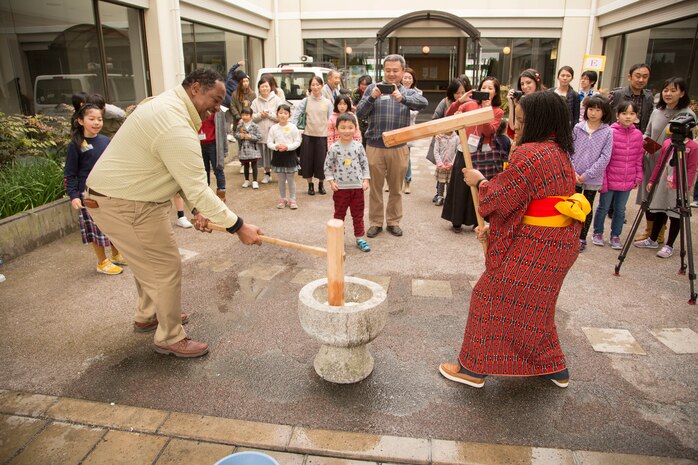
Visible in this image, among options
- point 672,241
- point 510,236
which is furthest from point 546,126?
point 672,241

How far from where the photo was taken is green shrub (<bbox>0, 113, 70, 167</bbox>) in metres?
5.98

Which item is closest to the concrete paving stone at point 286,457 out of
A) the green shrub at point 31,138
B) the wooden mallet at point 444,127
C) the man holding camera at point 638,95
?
the wooden mallet at point 444,127

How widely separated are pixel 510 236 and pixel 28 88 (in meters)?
8.22

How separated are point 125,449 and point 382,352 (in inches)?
68.6

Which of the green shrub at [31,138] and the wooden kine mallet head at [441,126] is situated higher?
the wooden kine mallet head at [441,126]

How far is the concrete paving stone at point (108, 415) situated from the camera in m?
2.80

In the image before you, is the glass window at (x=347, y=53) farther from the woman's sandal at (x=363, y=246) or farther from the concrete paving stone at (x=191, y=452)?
the concrete paving stone at (x=191, y=452)

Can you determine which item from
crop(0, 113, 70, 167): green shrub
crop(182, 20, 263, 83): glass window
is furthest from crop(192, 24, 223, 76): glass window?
crop(0, 113, 70, 167): green shrub

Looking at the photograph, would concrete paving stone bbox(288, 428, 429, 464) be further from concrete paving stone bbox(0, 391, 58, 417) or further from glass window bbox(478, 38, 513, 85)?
glass window bbox(478, 38, 513, 85)

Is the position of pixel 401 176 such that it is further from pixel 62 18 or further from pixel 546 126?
pixel 62 18

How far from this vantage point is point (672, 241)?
5402 mm

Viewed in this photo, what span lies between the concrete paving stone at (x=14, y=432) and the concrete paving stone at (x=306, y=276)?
2.40 m

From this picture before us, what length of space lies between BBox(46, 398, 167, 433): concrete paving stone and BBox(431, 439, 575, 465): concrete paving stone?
5.26ft

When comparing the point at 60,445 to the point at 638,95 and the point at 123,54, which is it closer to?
the point at 638,95
